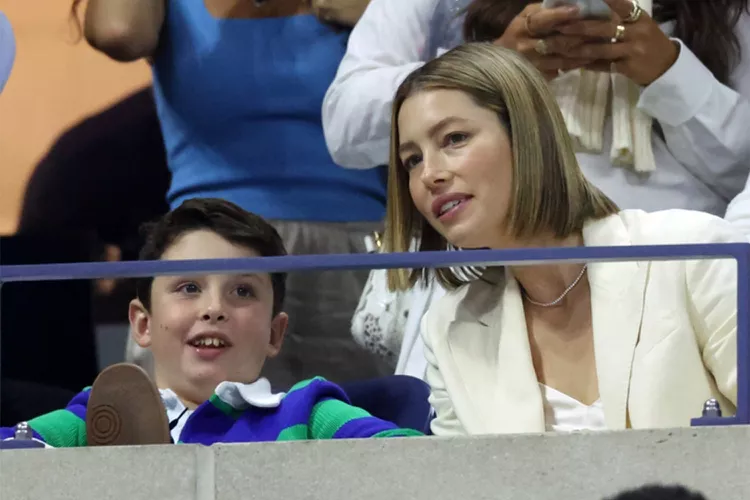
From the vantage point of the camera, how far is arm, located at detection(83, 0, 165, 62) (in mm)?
1795

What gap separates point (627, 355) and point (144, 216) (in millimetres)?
804

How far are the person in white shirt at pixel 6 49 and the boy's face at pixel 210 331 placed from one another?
1.99ft

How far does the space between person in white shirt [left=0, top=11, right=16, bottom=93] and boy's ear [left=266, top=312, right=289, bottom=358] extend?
68cm

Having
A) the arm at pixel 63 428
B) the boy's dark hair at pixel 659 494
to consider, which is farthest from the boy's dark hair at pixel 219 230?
the boy's dark hair at pixel 659 494

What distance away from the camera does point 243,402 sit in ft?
4.01

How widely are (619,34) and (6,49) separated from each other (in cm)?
A: 89

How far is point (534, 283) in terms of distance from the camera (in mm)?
1275

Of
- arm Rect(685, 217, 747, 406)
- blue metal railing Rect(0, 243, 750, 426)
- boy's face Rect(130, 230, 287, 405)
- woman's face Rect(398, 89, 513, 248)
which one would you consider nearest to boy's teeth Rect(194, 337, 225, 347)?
boy's face Rect(130, 230, 287, 405)

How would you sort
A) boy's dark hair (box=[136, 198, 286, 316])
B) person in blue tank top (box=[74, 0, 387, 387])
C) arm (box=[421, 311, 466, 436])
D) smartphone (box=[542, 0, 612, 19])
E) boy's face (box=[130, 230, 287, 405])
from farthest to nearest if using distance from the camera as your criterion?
1. person in blue tank top (box=[74, 0, 387, 387])
2. smartphone (box=[542, 0, 612, 19])
3. boy's dark hair (box=[136, 198, 286, 316])
4. boy's face (box=[130, 230, 287, 405])
5. arm (box=[421, 311, 466, 436])

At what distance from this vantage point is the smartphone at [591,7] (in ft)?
5.21

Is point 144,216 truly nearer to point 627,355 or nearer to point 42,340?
point 42,340

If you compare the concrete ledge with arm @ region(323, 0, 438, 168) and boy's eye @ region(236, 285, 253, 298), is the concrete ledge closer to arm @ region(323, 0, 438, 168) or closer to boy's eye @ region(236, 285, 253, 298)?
boy's eye @ region(236, 285, 253, 298)

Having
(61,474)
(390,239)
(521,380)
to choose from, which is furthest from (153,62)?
(61,474)

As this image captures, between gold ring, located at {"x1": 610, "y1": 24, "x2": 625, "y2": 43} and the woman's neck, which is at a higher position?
gold ring, located at {"x1": 610, "y1": 24, "x2": 625, "y2": 43}
